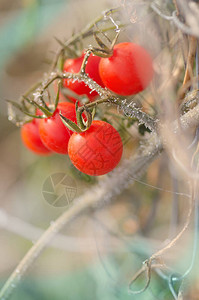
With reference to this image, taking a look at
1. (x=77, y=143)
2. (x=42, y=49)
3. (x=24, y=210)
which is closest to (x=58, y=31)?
(x=42, y=49)

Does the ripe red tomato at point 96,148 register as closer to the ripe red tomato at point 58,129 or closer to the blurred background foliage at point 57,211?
the ripe red tomato at point 58,129

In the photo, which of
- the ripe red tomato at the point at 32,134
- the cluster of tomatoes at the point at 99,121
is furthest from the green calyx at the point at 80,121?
the ripe red tomato at the point at 32,134

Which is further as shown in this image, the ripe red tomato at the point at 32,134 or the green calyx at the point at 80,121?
the ripe red tomato at the point at 32,134

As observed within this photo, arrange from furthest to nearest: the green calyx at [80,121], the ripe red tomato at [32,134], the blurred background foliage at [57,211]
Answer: the blurred background foliage at [57,211] < the ripe red tomato at [32,134] < the green calyx at [80,121]

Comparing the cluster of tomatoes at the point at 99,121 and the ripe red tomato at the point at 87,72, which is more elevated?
the ripe red tomato at the point at 87,72

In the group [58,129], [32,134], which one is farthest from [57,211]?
[58,129]

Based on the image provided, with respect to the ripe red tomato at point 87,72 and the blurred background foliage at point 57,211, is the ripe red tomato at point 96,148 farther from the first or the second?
the blurred background foliage at point 57,211

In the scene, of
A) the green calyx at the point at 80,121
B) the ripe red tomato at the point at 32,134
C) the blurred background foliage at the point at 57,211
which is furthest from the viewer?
the blurred background foliage at the point at 57,211
